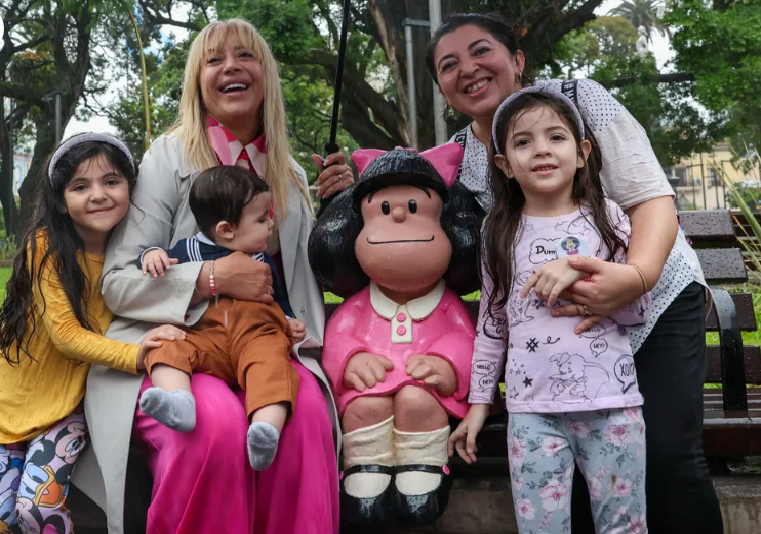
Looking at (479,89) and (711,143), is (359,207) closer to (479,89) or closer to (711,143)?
(479,89)

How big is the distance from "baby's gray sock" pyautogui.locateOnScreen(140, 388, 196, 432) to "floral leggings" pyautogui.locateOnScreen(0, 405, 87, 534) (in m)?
0.47

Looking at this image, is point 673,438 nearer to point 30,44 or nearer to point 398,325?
point 398,325

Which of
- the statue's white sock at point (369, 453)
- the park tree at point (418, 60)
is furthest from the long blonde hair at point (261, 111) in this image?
the park tree at point (418, 60)

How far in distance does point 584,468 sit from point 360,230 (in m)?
1.11

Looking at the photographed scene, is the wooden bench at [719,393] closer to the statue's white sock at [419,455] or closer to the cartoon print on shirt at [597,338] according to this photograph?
the statue's white sock at [419,455]

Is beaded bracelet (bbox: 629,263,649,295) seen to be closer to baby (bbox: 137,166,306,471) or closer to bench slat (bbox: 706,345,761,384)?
baby (bbox: 137,166,306,471)

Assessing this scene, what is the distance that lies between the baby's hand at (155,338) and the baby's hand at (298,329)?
1.35ft

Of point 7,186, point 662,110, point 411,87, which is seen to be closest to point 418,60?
point 411,87

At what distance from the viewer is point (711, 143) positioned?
16.6 metres

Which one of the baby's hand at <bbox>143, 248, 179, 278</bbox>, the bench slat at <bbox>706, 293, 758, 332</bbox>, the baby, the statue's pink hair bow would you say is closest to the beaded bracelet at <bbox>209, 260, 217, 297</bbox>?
the baby

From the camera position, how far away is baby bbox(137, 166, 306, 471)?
2.32 meters

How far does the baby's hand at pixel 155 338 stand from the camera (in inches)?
101

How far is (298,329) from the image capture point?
9.42 ft

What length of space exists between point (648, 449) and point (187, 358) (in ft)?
4.72
